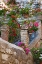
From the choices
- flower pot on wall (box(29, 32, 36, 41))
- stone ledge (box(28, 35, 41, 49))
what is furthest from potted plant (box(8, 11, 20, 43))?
flower pot on wall (box(29, 32, 36, 41))

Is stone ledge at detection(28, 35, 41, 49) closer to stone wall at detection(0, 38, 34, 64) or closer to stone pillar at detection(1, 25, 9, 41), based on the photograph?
stone pillar at detection(1, 25, 9, 41)

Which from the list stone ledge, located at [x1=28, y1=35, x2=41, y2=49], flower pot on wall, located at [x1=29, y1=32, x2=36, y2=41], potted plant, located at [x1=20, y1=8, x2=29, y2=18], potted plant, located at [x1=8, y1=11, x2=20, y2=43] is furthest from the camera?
potted plant, located at [x1=20, y1=8, x2=29, y2=18]

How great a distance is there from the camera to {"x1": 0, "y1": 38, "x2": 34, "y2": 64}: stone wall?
23.1ft

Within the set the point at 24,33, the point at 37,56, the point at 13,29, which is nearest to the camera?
the point at 37,56

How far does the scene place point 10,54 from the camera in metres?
7.15

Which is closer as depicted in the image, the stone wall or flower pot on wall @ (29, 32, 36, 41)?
the stone wall

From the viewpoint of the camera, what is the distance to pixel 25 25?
9234 mm

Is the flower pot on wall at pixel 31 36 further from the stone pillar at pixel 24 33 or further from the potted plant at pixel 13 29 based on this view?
the potted plant at pixel 13 29

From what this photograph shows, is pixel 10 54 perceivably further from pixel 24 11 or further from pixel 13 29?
pixel 24 11

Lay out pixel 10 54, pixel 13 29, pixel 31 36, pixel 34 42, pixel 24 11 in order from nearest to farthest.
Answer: pixel 10 54
pixel 13 29
pixel 34 42
pixel 31 36
pixel 24 11

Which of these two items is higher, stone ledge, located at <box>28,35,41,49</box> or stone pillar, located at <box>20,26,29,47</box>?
stone pillar, located at <box>20,26,29,47</box>

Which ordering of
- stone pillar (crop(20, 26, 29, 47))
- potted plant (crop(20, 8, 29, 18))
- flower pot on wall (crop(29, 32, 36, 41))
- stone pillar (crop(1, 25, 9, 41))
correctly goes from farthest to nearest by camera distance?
potted plant (crop(20, 8, 29, 18)), flower pot on wall (crop(29, 32, 36, 41)), stone pillar (crop(20, 26, 29, 47)), stone pillar (crop(1, 25, 9, 41))

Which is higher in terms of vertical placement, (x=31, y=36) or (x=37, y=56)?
(x=37, y=56)

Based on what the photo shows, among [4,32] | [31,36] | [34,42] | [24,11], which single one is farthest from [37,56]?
[24,11]
